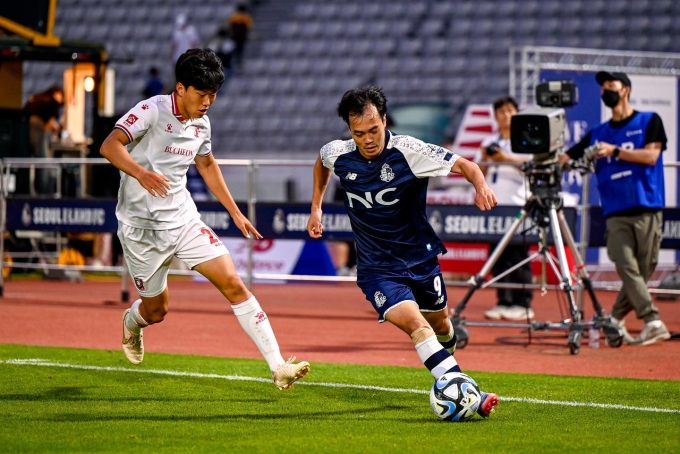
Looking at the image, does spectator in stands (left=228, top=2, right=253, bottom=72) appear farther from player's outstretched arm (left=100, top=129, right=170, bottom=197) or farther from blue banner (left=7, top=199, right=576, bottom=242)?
player's outstretched arm (left=100, top=129, right=170, bottom=197)

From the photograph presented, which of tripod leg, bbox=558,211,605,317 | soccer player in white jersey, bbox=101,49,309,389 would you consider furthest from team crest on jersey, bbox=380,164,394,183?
tripod leg, bbox=558,211,605,317

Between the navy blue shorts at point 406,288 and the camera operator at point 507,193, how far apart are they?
18.1 feet

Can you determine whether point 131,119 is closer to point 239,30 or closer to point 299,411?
point 299,411

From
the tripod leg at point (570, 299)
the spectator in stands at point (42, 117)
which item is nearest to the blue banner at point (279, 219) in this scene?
the tripod leg at point (570, 299)

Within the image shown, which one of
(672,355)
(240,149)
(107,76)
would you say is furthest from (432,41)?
(672,355)

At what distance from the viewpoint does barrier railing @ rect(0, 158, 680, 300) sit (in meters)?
12.2

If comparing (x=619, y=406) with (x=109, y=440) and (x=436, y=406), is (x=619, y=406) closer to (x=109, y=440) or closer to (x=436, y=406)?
(x=436, y=406)

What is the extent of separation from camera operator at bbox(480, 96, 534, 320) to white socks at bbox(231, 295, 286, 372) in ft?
18.6

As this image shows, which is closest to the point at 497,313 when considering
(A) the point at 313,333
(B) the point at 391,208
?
(A) the point at 313,333

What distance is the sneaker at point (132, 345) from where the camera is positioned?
8.54 metres

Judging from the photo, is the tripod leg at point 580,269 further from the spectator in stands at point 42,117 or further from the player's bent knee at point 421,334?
the spectator in stands at point 42,117

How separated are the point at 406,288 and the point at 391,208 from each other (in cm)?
49

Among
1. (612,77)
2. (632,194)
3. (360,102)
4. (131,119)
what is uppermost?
(360,102)

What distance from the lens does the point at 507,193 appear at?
13.3m
